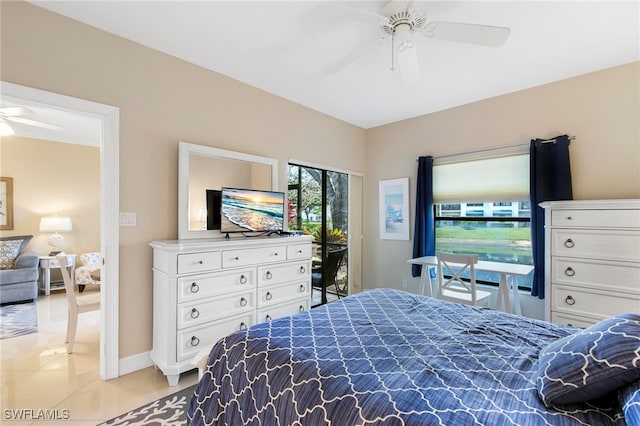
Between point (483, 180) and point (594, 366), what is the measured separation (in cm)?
303

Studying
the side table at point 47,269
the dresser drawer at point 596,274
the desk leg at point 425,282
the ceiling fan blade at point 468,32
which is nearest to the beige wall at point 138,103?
the ceiling fan blade at point 468,32

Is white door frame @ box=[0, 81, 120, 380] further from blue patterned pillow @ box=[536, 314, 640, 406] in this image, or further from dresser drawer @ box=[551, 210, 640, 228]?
dresser drawer @ box=[551, 210, 640, 228]

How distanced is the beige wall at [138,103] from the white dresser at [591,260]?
3.08 meters

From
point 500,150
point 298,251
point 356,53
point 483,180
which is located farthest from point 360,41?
point 483,180

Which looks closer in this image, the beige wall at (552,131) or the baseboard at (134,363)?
the baseboard at (134,363)

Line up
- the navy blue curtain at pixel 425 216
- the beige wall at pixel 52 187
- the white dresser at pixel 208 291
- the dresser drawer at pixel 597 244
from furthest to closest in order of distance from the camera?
the beige wall at pixel 52 187 < the navy blue curtain at pixel 425 216 < the dresser drawer at pixel 597 244 < the white dresser at pixel 208 291

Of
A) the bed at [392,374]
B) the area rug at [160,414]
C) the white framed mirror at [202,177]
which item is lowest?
the area rug at [160,414]

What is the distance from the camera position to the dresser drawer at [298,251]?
298cm

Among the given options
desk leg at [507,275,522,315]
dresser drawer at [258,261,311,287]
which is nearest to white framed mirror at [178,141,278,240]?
dresser drawer at [258,261,311,287]

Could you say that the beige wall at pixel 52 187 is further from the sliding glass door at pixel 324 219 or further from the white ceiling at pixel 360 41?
the sliding glass door at pixel 324 219

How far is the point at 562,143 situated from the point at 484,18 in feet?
5.57

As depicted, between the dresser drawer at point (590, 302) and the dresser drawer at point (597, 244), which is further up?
the dresser drawer at point (597, 244)

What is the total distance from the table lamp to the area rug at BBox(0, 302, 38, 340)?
1.08 meters

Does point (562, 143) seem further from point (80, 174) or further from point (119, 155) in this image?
point (80, 174)
